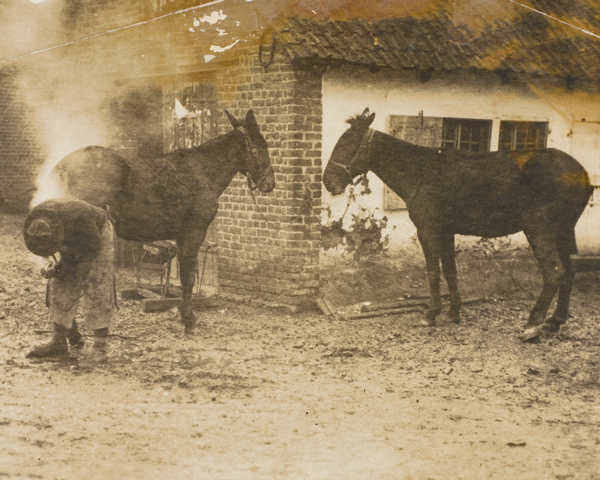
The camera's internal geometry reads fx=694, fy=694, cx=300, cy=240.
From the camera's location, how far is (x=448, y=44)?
9.22m

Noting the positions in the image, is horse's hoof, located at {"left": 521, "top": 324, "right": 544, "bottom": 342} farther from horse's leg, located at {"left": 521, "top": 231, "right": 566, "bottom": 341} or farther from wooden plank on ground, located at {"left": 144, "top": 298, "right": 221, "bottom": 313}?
wooden plank on ground, located at {"left": 144, "top": 298, "right": 221, "bottom": 313}

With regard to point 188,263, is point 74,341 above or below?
below

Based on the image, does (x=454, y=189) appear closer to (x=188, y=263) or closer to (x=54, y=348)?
(x=188, y=263)

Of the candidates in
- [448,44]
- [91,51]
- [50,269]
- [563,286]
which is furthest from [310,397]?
[91,51]

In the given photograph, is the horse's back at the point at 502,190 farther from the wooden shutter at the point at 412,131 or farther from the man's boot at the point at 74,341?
the man's boot at the point at 74,341

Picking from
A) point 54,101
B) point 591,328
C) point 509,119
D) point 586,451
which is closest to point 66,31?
point 54,101

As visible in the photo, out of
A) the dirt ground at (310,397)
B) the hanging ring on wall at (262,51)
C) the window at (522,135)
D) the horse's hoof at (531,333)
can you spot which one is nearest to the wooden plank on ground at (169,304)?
the dirt ground at (310,397)

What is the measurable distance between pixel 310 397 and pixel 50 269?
251 centimetres

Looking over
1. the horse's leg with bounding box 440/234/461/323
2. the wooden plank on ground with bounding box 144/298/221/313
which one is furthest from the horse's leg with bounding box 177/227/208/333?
the horse's leg with bounding box 440/234/461/323

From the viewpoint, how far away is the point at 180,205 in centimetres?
771

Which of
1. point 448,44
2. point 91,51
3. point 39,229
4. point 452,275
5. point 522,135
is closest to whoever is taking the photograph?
point 39,229

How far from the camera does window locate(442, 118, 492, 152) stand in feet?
31.7

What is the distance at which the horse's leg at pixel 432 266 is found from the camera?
8.30 metres

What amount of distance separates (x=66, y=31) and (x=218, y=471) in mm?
11254
